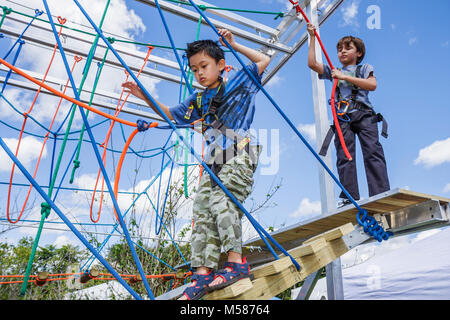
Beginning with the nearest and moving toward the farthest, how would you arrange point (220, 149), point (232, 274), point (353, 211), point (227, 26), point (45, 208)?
point (45, 208) < point (232, 274) < point (220, 149) < point (353, 211) < point (227, 26)

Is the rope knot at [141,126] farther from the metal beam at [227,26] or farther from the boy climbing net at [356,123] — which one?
the metal beam at [227,26]

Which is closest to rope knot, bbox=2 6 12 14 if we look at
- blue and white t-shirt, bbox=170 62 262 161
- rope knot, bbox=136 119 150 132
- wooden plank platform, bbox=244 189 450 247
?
blue and white t-shirt, bbox=170 62 262 161

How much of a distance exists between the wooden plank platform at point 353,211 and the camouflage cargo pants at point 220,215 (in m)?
0.68

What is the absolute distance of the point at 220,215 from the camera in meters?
1.54

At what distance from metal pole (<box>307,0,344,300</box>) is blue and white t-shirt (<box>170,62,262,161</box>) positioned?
3.10 feet

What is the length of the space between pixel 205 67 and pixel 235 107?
0.25 meters

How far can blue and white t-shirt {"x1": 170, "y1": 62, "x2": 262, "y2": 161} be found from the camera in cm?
175

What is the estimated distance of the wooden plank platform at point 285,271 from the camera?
138cm

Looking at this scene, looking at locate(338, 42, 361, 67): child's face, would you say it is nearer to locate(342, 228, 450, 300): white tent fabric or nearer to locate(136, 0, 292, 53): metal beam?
locate(136, 0, 292, 53): metal beam

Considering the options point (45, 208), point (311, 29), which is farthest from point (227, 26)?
point (45, 208)

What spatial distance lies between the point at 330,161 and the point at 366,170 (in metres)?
0.38

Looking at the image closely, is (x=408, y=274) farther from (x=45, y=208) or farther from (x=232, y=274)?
(x=45, y=208)
